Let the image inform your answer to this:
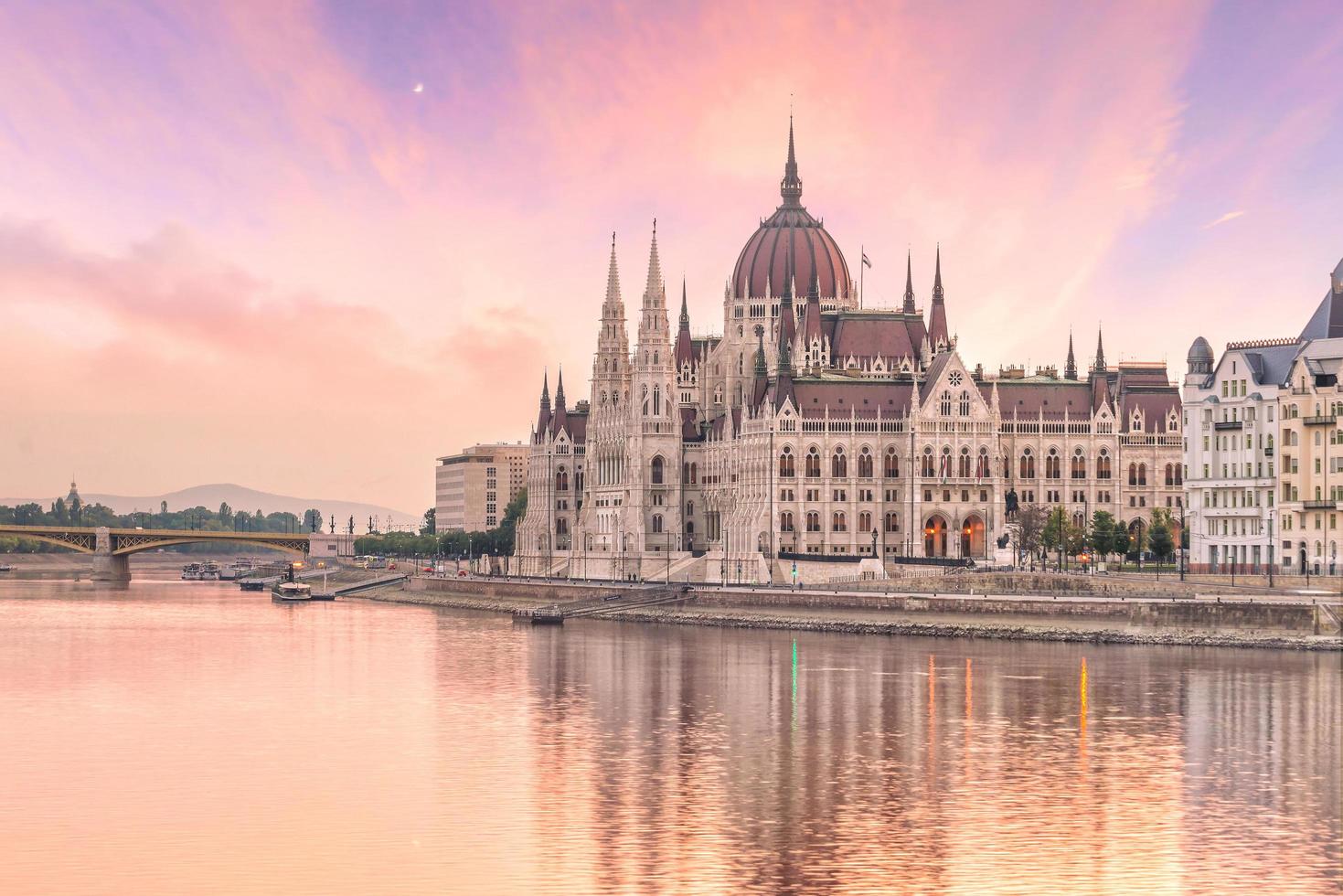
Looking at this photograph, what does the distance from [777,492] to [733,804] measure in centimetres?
10207

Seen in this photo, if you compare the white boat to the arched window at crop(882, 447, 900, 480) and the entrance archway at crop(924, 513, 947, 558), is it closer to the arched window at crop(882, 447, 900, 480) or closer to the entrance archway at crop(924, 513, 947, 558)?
the arched window at crop(882, 447, 900, 480)

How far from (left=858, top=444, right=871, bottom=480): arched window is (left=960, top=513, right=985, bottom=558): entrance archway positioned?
8128 mm

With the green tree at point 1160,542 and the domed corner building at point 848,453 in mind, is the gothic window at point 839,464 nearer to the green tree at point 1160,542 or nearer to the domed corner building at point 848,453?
the domed corner building at point 848,453

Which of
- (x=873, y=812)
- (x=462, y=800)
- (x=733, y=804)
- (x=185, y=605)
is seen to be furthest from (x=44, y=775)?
(x=185, y=605)

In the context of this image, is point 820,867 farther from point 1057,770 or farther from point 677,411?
point 677,411

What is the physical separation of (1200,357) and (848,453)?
39.3 meters

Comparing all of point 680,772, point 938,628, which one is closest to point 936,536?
point 938,628

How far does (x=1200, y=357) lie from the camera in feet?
393

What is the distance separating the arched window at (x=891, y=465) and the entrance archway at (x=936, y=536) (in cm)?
427

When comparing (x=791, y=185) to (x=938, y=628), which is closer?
(x=938, y=628)

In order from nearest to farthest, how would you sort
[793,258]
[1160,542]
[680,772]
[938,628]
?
1. [680,772]
2. [938,628]
3. [1160,542]
4. [793,258]

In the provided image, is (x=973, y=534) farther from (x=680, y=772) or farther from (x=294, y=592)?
(x=680, y=772)

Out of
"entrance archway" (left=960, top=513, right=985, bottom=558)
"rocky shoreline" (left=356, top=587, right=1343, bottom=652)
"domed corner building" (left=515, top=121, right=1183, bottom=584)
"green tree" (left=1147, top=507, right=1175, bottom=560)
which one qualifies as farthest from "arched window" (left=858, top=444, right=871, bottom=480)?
"green tree" (left=1147, top=507, right=1175, bottom=560)

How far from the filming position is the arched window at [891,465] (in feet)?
509
